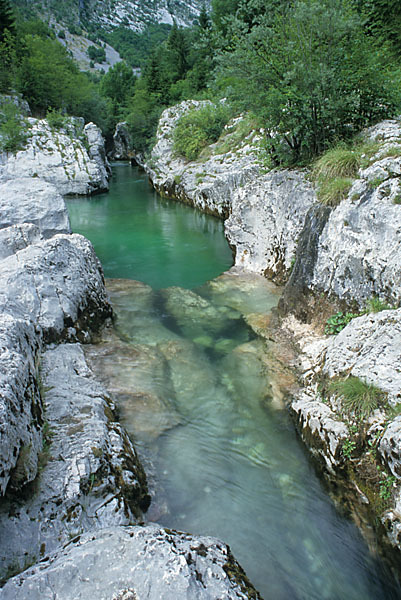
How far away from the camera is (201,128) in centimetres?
2269

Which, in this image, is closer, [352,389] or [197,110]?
[352,389]

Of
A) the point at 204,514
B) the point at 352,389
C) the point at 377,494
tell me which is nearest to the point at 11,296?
the point at 204,514

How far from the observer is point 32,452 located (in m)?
2.99

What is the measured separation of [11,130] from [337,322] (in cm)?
2716

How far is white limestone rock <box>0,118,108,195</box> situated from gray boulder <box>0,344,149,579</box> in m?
22.6

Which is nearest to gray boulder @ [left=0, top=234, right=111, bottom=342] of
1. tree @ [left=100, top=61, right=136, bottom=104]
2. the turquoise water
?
the turquoise water

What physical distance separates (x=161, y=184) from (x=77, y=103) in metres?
19.5

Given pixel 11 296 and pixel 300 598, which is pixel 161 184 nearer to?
pixel 11 296

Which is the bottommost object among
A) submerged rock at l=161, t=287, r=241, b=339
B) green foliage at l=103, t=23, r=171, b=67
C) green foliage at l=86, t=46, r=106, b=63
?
submerged rock at l=161, t=287, r=241, b=339

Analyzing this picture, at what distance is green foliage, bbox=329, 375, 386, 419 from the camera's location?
3922 mm

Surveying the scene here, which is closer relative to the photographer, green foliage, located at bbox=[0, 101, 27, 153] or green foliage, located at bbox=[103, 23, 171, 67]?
green foliage, located at bbox=[0, 101, 27, 153]

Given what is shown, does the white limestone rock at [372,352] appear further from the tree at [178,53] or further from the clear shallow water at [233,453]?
the tree at [178,53]

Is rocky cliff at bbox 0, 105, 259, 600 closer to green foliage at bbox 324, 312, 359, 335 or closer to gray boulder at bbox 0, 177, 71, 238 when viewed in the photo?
gray boulder at bbox 0, 177, 71, 238

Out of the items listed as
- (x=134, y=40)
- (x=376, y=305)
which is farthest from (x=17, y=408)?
(x=134, y=40)
